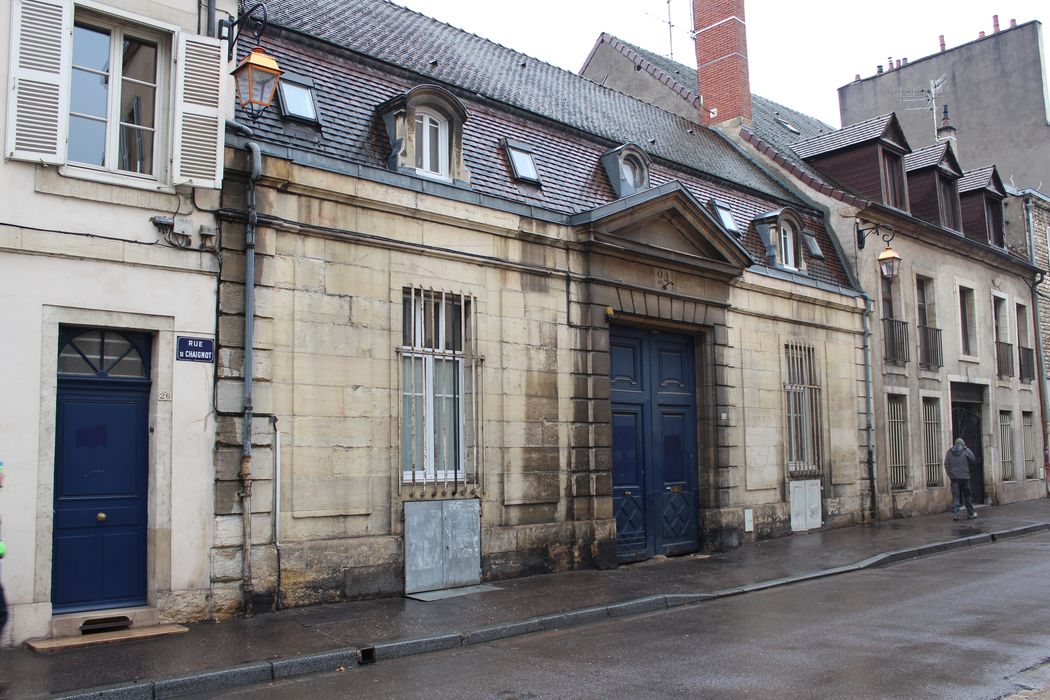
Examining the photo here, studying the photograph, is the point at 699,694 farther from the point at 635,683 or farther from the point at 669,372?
the point at 669,372

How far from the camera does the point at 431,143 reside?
37.9ft

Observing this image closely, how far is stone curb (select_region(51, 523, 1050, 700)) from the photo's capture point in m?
6.52

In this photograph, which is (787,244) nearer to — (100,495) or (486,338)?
(486,338)

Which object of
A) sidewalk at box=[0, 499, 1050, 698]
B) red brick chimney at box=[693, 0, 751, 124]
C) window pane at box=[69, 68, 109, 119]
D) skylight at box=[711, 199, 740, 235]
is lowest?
sidewalk at box=[0, 499, 1050, 698]

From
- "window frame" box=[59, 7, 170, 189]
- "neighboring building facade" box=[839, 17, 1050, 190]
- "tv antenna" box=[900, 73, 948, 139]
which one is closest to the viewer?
"window frame" box=[59, 7, 170, 189]

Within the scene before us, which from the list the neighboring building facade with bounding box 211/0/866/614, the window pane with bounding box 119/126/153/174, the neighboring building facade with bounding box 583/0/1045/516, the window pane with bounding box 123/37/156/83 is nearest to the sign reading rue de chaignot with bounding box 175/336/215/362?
the neighboring building facade with bounding box 211/0/866/614

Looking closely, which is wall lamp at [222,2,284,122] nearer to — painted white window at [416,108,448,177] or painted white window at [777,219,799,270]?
painted white window at [416,108,448,177]

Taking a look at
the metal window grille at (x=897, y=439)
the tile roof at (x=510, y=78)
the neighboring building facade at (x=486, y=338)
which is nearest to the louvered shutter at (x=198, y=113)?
the neighboring building facade at (x=486, y=338)

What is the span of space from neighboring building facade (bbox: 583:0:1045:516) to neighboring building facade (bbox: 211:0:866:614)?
2300mm

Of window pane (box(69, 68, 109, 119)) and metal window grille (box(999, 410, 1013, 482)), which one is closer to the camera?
window pane (box(69, 68, 109, 119))

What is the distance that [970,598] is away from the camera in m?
9.84

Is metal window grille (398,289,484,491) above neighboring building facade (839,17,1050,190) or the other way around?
the other way around

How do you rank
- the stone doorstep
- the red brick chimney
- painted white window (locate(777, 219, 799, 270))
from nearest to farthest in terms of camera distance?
the stone doorstep → painted white window (locate(777, 219, 799, 270)) → the red brick chimney

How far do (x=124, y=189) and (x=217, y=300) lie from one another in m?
1.33
